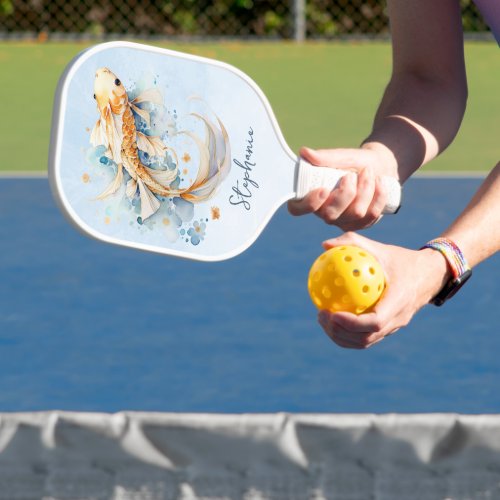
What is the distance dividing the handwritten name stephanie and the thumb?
152 millimetres

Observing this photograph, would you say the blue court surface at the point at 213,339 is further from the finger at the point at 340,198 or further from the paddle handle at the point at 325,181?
the finger at the point at 340,198

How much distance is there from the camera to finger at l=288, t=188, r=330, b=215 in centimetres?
239

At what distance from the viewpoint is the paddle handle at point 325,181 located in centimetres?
241

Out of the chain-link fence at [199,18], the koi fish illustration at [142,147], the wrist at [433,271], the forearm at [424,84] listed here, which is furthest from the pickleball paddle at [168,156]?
the chain-link fence at [199,18]

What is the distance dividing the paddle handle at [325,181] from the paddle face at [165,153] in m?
0.04

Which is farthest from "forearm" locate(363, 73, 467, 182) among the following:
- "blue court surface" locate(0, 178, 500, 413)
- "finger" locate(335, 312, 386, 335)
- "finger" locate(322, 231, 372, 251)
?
"blue court surface" locate(0, 178, 500, 413)

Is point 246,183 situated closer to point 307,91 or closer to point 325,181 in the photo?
point 325,181

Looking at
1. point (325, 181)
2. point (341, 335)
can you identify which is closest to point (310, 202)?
point (325, 181)

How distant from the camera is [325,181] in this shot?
2426 mm

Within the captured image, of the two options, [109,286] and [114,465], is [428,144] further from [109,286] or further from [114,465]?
[109,286]

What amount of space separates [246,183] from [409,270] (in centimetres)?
53

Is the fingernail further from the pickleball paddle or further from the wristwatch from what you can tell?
the wristwatch

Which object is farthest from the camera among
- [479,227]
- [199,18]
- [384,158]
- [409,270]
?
[199,18]

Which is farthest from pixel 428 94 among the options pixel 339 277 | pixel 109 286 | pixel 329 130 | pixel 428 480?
pixel 329 130
